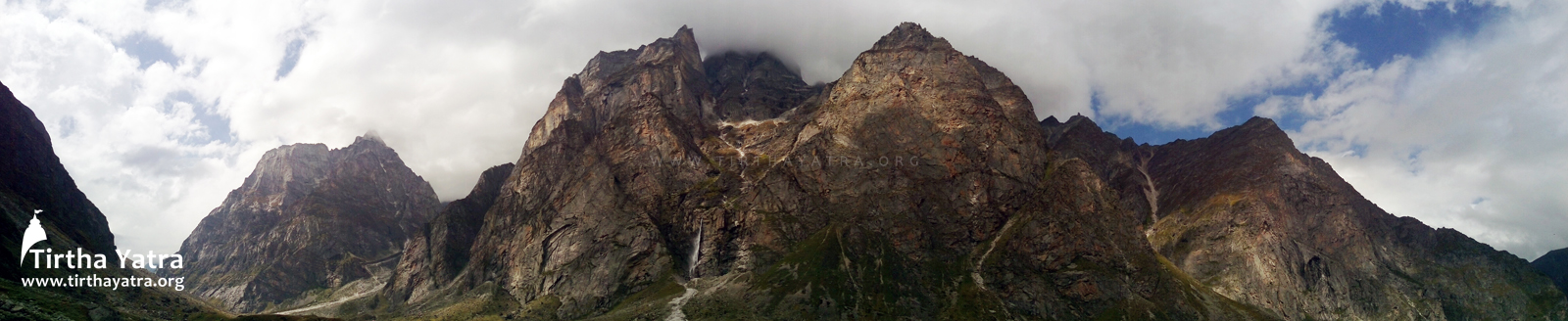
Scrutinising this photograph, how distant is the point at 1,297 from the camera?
192m

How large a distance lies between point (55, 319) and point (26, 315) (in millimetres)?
6122

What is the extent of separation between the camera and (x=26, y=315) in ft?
623

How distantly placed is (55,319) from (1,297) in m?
13.1

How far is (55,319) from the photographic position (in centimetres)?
19512

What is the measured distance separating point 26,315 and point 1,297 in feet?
33.2
